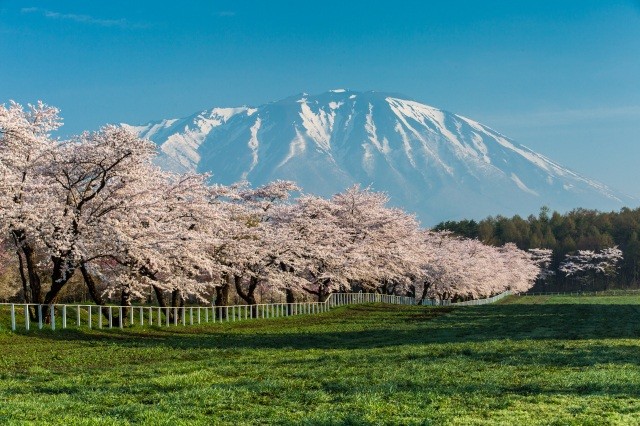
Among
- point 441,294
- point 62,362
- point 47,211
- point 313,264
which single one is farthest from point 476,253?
point 62,362

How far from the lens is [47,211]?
1487 inches

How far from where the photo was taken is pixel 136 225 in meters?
42.4

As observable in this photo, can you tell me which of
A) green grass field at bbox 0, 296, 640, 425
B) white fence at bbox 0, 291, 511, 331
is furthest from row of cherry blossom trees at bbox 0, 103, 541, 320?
green grass field at bbox 0, 296, 640, 425

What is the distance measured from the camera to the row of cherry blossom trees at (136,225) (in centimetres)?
3847

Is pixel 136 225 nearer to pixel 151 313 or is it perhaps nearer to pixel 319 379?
pixel 151 313

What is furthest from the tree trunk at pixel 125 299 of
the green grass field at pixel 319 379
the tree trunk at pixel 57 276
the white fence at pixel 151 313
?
the green grass field at pixel 319 379

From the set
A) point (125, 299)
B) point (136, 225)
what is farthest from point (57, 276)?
point (125, 299)

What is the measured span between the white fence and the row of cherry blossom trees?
1141 mm

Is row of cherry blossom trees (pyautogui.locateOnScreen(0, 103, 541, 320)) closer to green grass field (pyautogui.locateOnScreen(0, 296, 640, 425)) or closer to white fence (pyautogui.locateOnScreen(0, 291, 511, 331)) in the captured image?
white fence (pyautogui.locateOnScreen(0, 291, 511, 331))

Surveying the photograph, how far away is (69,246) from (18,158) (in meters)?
5.43

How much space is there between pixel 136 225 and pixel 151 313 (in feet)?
18.1

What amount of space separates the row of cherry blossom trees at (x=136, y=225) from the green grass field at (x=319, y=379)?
19.7 ft

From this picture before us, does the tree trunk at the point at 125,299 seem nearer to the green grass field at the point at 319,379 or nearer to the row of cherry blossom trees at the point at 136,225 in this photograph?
the row of cherry blossom trees at the point at 136,225

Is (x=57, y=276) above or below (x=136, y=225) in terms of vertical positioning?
below
